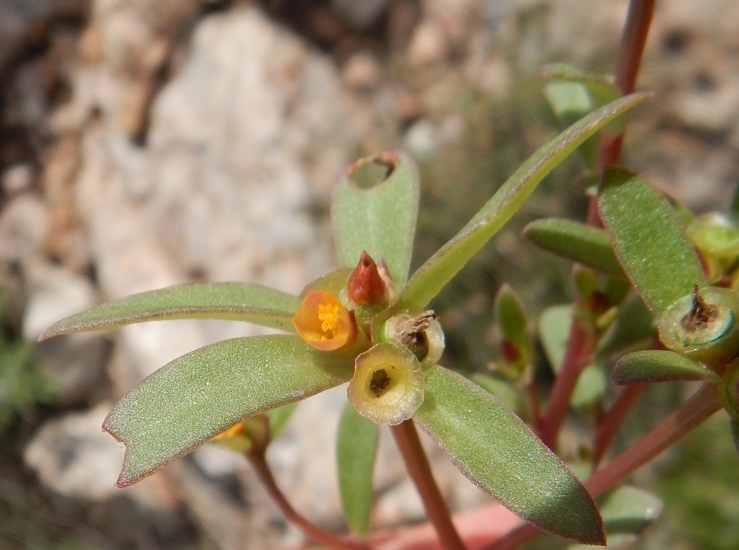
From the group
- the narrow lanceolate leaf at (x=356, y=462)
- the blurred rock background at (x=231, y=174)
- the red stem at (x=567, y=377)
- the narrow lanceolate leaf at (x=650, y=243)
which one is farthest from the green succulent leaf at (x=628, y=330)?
the blurred rock background at (x=231, y=174)

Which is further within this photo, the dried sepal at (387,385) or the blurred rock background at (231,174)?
the blurred rock background at (231,174)

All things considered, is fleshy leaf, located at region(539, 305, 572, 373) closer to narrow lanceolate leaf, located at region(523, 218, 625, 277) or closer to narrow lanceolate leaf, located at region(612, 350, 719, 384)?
narrow lanceolate leaf, located at region(523, 218, 625, 277)

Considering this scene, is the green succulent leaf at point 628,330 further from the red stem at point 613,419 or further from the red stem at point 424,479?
the red stem at point 424,479

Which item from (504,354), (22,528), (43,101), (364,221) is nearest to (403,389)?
(364,221)

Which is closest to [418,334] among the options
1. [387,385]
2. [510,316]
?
[387,385]

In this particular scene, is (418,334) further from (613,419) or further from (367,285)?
(613,419)

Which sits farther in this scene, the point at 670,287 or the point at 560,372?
the point at 560,372

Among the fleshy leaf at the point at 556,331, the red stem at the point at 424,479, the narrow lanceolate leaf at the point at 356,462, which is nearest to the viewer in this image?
the red stem at the point at 424,479

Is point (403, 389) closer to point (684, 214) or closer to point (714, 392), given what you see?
point (714, 392)
